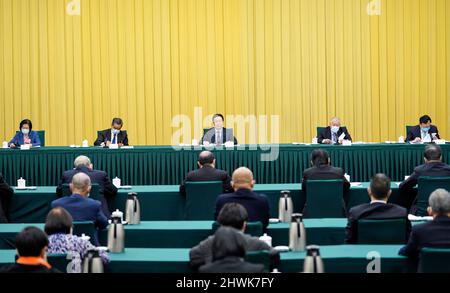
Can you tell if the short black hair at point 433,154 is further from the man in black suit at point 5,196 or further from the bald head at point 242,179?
the man in black suit at point 5,196

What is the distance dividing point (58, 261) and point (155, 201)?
376 centimetres

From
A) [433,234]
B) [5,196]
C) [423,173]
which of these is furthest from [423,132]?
[433,234]

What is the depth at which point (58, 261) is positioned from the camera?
18.0 ft

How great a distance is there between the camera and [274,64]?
16.2 m

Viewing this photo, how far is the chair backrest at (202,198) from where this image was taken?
347 inches

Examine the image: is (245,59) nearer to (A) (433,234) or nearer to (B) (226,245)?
(A) (433,234)

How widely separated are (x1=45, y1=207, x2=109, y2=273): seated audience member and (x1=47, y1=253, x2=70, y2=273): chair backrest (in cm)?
7

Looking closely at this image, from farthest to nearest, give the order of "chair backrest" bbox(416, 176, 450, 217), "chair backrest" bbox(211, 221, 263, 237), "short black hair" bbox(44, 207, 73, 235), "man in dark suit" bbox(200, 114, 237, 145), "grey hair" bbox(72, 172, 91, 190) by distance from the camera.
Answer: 1. "man in dark suit" bbox(200, 114, 237, 145)
2. "chair backrest" bbox(416, 176, 450, 217)
3. "grey hair" bbox(72, 172, 91, 190)
4. "chair backrest" bbox(211, 221, 263, 237)
5. "short black hair" bbox(44, 207, 73, 235)

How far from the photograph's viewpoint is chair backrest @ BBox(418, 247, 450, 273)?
525 cm

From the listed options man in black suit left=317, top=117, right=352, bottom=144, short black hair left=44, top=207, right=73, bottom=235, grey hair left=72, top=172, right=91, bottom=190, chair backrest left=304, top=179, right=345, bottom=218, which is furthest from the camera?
man in black suit left=317, top=117, right=352, bottom=144

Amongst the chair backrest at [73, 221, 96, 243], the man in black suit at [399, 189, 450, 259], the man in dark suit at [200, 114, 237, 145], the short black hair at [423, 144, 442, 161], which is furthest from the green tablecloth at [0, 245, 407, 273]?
the man in dark suit at [200, 114, 237, 145]

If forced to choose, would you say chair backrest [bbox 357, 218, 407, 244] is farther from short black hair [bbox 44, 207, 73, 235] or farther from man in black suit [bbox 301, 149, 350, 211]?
man in black suit [bbox 301, 149, 350, 211]

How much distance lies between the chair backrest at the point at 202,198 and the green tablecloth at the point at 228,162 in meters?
2.86

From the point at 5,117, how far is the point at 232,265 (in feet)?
41.1
